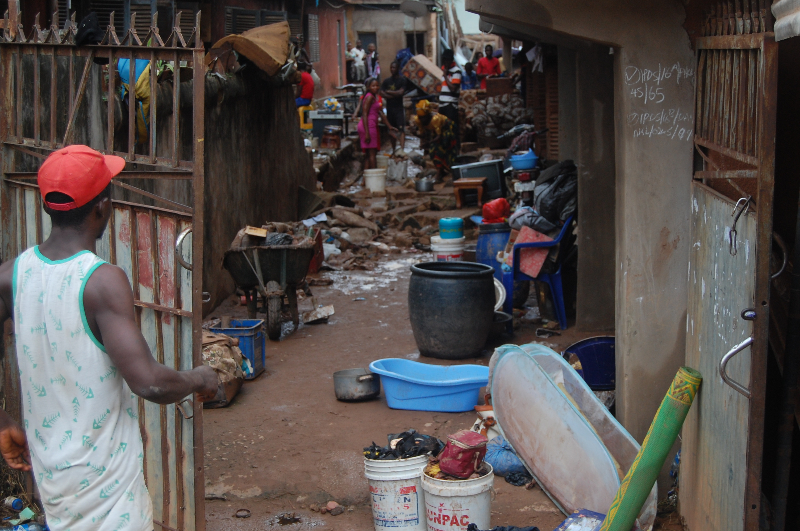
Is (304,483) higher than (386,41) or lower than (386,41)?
lower

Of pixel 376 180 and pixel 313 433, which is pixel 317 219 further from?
pixel 313 433

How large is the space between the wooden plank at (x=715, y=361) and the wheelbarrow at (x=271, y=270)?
5136 mm

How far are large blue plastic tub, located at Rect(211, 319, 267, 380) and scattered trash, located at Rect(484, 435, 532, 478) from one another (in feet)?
8.94

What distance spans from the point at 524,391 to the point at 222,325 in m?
3.45

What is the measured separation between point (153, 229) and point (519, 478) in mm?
2787

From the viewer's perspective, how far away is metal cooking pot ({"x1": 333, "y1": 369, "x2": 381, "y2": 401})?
6246 millimetres

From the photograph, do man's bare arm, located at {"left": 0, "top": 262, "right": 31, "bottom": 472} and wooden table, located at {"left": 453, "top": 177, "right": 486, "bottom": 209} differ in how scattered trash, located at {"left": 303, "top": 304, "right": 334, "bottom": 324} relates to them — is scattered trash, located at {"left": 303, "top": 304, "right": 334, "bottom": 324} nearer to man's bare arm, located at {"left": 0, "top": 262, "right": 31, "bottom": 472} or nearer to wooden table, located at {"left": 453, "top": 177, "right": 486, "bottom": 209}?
wooden table, located at {"left": 453, "top": 177, "right": 486, "bottom": 209}

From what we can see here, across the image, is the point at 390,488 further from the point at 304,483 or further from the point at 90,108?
the point at 90,108

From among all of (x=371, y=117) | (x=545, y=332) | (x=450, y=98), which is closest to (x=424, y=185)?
(x=371, y=117)

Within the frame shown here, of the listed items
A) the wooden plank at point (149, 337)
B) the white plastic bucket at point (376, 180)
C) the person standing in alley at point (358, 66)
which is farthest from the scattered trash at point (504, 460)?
the person standing in alley at point (358, 66)

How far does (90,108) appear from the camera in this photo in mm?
5234

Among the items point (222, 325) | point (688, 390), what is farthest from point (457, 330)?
point (688, 390)

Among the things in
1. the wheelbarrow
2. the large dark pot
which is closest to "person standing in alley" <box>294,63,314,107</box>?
the wheelbarrow

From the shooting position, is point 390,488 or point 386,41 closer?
point 390,488
